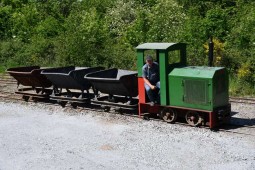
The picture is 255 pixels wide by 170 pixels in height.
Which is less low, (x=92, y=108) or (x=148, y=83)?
(x=148, y=83)

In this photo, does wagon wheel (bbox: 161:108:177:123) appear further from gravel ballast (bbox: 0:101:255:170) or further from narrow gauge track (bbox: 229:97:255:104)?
narrow gauge track (bbox: 229:97:255:104)

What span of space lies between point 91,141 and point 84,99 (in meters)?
3.85

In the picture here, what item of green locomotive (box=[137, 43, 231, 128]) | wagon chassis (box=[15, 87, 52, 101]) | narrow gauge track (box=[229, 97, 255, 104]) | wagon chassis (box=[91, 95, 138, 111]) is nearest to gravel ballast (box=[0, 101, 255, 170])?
wagon chassis (box=[91, 95, 138, 111])

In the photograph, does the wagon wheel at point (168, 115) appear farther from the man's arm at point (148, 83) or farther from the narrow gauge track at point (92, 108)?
the man's arm at point (148, 83)

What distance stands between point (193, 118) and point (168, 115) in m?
0.89

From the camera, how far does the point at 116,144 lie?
1095 centimetres

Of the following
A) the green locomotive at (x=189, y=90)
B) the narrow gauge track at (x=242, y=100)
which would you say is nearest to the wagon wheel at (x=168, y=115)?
the green locomotive at (x=189, y=90)

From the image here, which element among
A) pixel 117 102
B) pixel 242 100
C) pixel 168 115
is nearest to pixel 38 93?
pixel 117 102

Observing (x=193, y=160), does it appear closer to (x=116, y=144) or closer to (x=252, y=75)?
(x=116, y=144)

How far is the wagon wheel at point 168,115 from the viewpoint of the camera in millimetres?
12500

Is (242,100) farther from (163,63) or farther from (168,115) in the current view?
(163,63)

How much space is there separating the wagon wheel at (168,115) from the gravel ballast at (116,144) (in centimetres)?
23

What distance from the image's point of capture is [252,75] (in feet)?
56.6

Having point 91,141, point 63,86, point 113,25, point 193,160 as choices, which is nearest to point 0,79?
point 63,86
